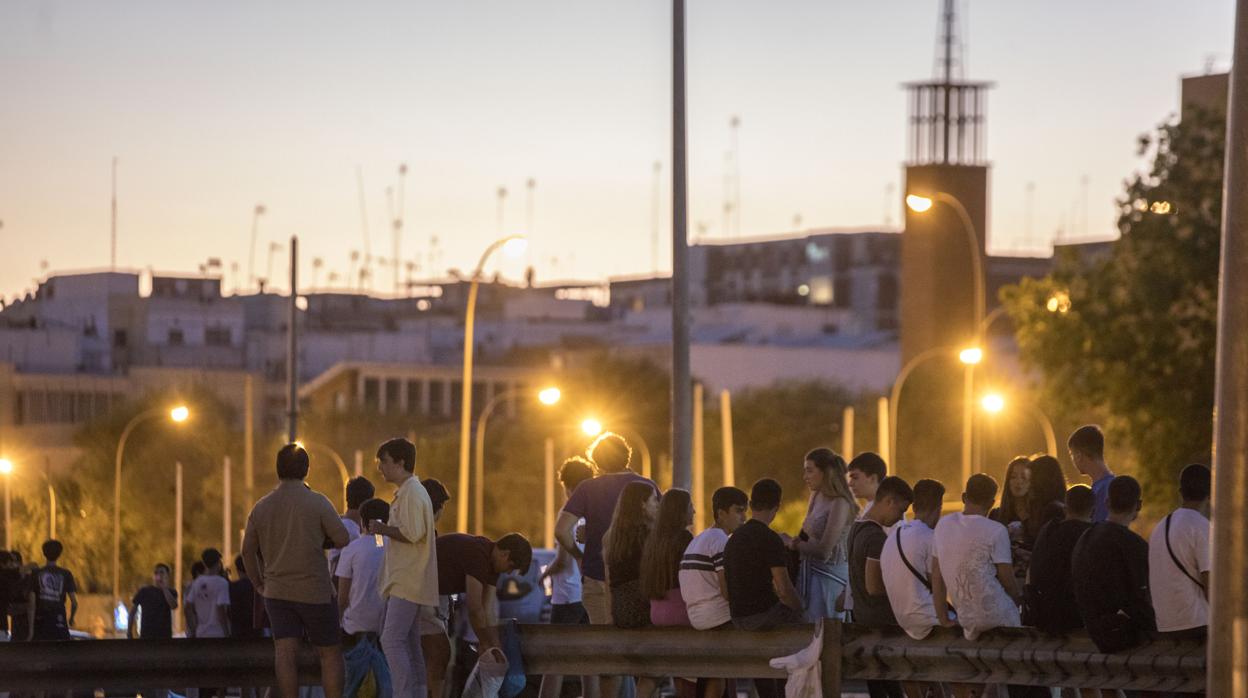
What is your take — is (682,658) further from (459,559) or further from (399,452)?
(399,452)

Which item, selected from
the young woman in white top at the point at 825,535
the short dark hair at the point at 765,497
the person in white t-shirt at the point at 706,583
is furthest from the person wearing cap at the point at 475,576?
the young woman in white top at the point at 825,535

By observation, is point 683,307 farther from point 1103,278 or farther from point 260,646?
point 1103,278

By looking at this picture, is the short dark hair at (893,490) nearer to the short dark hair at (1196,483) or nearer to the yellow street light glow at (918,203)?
the short dark hair at (1196,483)

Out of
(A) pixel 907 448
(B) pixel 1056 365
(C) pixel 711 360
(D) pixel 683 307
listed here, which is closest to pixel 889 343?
(C) pixel 711 360

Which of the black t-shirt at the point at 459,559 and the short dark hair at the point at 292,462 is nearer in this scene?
the short dark hair at the point at 292,462

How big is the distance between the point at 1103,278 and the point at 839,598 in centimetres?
3725

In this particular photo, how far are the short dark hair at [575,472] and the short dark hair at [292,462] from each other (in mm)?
2079

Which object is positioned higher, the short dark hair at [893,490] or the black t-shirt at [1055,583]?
the short dark hair at [893,490]

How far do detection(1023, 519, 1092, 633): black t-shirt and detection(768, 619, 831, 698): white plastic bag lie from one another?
1188 mm

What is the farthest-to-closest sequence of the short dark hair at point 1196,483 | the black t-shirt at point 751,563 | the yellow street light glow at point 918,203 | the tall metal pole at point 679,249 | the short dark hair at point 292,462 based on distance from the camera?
1. the yellow street light glow at point 918,203
2. the tall metal pole at point 679,249
3. the short dark hair at point 292,462
4. the black t-shirt at point 751,563
5. the short dark hair at point 1196,483

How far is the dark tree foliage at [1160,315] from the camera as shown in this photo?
162 ft

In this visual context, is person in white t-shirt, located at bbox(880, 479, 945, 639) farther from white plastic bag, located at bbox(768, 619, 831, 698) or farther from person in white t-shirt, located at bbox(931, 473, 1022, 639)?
white plastic bag, located at bbox(768, 619, 831, 698)

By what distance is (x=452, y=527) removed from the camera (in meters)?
82.1

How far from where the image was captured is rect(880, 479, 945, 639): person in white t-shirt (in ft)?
46.6
